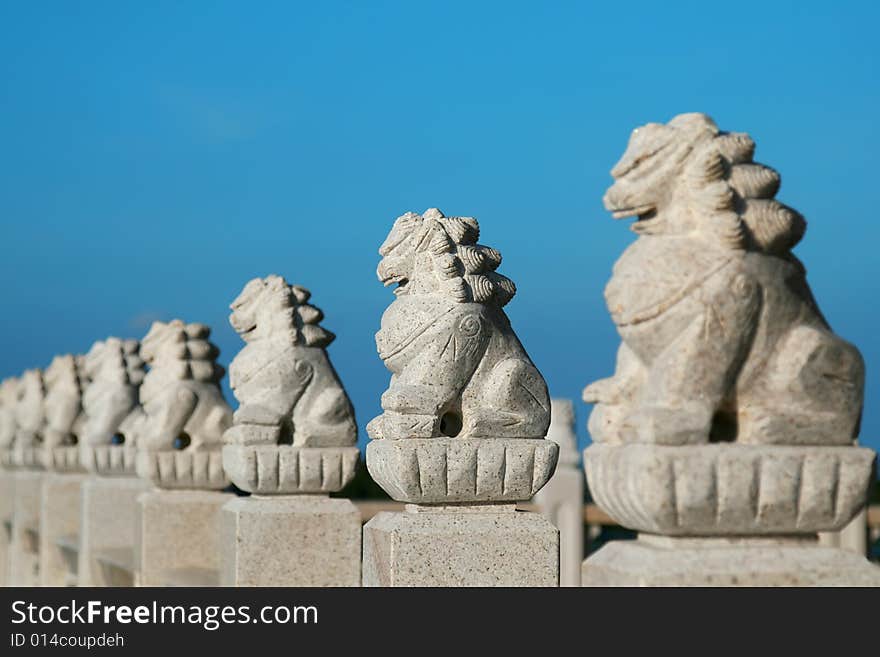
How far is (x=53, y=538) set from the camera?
14.3 meters

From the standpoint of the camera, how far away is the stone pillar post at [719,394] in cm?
436

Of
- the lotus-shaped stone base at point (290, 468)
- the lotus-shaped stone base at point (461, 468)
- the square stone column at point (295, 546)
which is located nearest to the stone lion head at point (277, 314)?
the lotus-shaped stone base at point (290, 468)

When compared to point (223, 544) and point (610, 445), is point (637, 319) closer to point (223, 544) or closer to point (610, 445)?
point (610, 445)

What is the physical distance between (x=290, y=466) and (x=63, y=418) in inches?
291

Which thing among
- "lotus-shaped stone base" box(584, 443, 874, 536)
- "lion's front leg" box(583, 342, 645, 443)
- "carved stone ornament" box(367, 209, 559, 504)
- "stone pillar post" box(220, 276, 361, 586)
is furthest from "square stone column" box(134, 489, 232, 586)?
"lotus-shaped stone base" box(584, 443, 874, 536)

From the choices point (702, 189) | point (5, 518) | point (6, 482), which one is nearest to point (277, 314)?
point (702, 189)

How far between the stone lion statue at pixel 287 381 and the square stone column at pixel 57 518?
6550 mm

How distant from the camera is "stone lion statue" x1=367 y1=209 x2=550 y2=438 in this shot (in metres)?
6.10

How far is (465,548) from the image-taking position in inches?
239

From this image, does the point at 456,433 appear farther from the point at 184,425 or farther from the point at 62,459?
the point at 62,459

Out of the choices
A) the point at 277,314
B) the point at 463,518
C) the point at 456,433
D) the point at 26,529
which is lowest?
the point at 463,518

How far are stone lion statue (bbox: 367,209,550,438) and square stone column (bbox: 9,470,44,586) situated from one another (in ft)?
33.2

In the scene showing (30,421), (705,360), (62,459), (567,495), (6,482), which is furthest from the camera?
(6,482)

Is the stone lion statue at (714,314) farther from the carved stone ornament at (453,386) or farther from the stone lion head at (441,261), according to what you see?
the stone lion head at (441,261)
